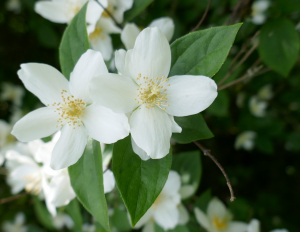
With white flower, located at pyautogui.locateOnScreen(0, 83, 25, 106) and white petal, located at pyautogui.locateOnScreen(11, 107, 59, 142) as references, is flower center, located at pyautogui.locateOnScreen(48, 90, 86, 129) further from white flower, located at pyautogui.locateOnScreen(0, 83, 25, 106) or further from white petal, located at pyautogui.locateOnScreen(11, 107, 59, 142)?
white flower, located at pyautogui.locateOnScreen(0, 83, 25, 106)

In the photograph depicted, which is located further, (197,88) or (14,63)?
(14,63)

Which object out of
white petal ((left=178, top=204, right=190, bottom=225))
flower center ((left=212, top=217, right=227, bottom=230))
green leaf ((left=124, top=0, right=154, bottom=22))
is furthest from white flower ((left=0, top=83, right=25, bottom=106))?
flower center ((left=212, top=217, right=227, bottom=230))

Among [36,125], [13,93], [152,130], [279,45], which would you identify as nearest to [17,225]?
[13,93]

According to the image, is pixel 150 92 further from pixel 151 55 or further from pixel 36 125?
pixel 36 125

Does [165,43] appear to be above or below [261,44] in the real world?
above

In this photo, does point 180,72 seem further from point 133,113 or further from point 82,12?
point 82,12

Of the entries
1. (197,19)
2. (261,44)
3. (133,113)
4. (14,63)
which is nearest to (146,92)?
(133,113)

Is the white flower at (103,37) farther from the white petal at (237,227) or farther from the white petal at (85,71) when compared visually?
the white petal at (237,227)

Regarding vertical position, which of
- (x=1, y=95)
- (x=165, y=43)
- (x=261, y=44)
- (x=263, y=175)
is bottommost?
(x=263, y=175)
